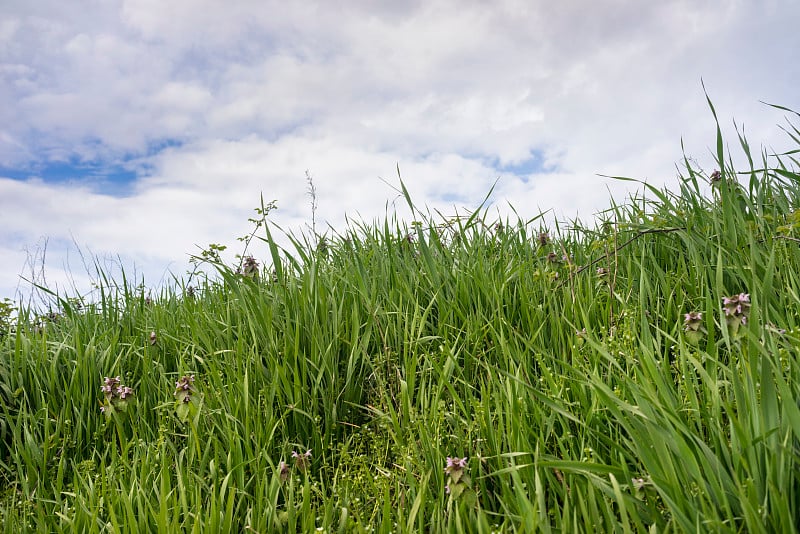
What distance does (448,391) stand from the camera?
2.70 m

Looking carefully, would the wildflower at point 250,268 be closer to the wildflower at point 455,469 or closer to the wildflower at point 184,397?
the wildflower at point 184,397

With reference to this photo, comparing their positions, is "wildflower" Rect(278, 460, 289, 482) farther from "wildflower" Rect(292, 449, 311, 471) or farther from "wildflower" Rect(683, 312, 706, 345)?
"wildflower" Rect(683, 312, 706, 345)

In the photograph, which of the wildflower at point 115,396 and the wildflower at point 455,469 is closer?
the wildflower at point 455,469

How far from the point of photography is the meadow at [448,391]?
1773 millimetres

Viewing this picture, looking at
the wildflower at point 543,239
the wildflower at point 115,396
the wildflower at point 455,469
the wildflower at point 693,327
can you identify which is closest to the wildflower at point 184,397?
the wildflower at point 115,396

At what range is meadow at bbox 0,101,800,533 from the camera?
1.77m

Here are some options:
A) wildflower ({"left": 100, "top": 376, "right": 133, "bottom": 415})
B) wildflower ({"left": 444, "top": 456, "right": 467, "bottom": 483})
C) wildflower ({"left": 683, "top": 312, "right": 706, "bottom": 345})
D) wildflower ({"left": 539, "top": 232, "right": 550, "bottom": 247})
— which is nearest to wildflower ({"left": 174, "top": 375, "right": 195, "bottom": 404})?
wildflower ({"left": 100, "top": 376, "right": 133, "bottom": 415})

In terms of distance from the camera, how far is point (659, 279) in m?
3.16

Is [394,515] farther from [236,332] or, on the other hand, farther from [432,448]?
[236,332]

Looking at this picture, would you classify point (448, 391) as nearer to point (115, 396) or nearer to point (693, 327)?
point (693, 327)

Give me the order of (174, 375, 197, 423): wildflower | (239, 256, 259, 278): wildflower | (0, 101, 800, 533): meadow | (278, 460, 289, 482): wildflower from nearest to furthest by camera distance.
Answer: (0, 101, 800, 533): meadow < (278, 460, 289, 482): wildflower < (174, 375, 197, 423): wildflower < (239, 256, 259, 278): wildflower

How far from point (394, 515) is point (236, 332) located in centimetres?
154

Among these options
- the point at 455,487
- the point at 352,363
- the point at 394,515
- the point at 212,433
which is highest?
the point at 352,363

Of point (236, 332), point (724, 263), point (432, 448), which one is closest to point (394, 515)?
point (432, 448)
